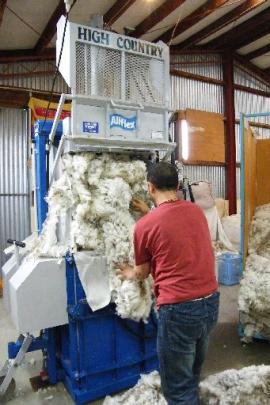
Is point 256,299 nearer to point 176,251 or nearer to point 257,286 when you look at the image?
point 257,286

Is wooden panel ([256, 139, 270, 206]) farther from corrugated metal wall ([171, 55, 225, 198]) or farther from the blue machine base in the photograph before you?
corrugated metal wall ([171, 55, 225, 198])

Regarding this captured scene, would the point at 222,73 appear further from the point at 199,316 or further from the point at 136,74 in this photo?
the point at 199,316

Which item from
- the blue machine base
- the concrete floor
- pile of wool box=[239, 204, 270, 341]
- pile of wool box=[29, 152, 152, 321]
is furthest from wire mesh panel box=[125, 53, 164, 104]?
the concrete floor

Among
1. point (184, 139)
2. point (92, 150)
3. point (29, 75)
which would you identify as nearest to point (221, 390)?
point (92, 150)

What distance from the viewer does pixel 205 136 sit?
7789 millimetres

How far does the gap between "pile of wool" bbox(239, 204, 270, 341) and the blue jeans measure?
134 centimetres

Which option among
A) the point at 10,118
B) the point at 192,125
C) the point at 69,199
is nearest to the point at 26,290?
the point at 69,199

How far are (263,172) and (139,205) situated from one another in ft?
5.75

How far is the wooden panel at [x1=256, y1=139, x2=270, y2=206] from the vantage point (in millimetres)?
3661

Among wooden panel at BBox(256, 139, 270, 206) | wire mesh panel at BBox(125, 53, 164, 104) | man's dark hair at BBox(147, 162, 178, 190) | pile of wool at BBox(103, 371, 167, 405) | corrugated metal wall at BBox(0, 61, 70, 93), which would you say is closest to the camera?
man's dark hair at BBox(147, 162, 178, 190)

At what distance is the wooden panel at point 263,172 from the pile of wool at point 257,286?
0.33 meters

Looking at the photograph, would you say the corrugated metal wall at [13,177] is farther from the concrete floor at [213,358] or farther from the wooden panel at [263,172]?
the wooden panel at [263,172]

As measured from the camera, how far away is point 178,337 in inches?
66.7

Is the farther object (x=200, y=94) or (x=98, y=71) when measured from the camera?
(x=200, y=94)
